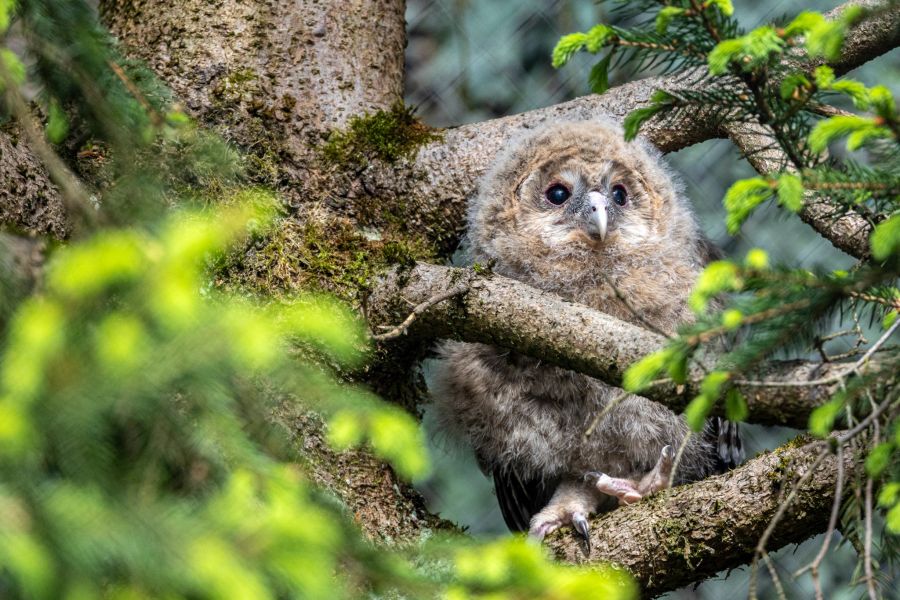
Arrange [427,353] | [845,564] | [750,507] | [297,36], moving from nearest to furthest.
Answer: [750,507]
[297,36]
[427,353]
[845,564]

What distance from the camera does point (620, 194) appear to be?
299 centimetres

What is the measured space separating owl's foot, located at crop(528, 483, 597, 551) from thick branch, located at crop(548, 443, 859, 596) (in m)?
0.11

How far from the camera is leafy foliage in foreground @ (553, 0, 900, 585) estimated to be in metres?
1.33

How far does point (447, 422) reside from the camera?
9.60 ft

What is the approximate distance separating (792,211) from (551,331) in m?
0.75

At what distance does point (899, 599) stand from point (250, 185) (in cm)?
247

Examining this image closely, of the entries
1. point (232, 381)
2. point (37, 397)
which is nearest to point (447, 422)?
point (232, 381)

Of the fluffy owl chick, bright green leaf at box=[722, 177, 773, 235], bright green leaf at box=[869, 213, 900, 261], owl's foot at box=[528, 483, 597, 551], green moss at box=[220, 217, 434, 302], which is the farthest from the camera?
the fluffy owl chick

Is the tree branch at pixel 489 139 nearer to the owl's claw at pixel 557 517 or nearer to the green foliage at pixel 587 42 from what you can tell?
the owl's claw at pixel 557 517

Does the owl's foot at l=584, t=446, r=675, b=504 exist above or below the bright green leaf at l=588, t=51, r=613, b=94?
below

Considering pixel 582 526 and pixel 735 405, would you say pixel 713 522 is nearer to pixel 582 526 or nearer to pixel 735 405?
pixel 582 526

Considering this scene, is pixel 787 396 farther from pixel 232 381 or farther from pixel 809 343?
pixel 232 381

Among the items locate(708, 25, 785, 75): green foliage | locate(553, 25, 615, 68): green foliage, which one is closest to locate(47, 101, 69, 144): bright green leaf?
locate(553, 25, 615, 68): green foliage

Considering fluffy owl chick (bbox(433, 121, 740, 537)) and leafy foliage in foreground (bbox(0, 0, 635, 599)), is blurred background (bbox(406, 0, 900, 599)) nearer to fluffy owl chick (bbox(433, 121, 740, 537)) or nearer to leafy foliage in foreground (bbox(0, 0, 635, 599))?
fluffy owl chick (bbox(433, 121, 740, 537))
